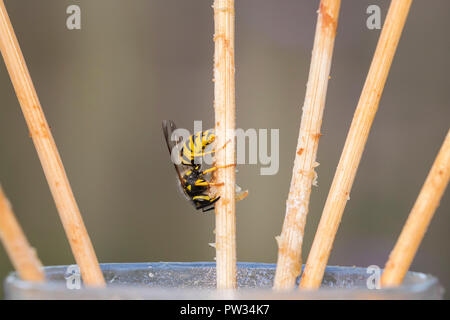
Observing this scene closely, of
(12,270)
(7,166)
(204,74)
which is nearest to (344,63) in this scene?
(204,74)

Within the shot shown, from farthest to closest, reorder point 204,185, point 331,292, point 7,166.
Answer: point 7,166 → point 204,185 → point 331,292

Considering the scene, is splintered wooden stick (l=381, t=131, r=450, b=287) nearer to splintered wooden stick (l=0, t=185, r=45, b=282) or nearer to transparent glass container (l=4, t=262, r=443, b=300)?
transparent glass container (l=4, t=262, r=443, b=300)

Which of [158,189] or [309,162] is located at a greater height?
[309,162]

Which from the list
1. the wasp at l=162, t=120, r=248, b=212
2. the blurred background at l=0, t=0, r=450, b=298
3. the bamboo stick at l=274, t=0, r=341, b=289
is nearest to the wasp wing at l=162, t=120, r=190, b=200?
the wasp at l=162, t=120, r=248, b=212

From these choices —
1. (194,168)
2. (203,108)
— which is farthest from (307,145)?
(203,108)

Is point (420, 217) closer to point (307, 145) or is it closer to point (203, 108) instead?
point (307, 145)

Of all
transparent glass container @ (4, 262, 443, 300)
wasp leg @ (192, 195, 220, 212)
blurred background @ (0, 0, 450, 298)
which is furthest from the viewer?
blurred background @ (0, 0, 450, 298)
